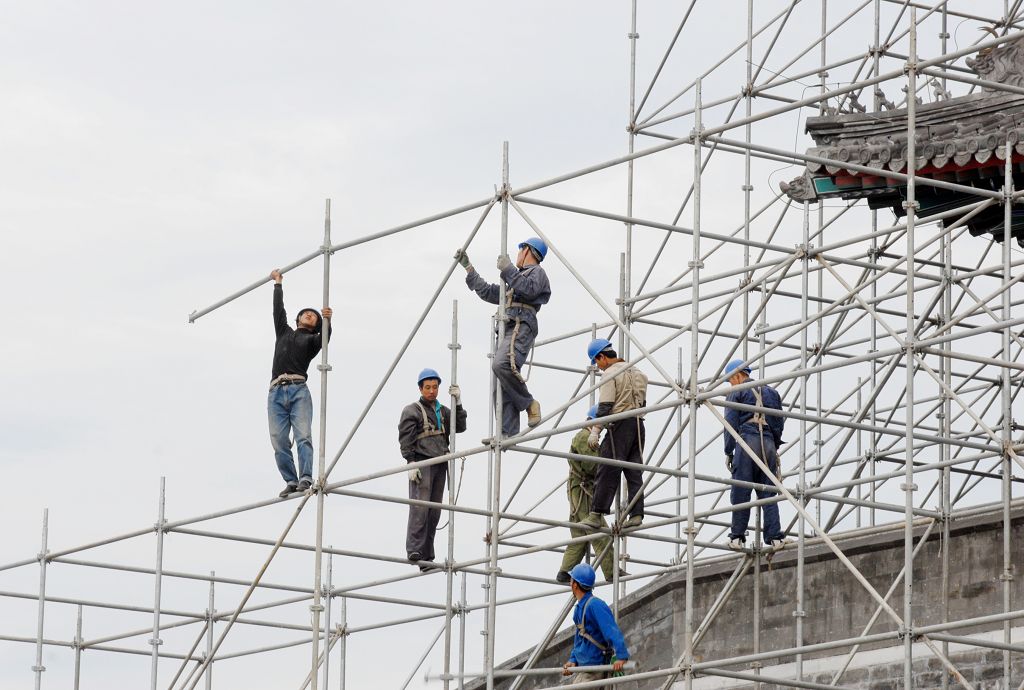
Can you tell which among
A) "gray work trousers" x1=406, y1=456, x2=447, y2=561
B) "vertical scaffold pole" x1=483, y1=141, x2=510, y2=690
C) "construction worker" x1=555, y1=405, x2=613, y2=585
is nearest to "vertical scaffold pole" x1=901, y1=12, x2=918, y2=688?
"vertical scaffold pole" x1=483, y1=141, x2=510, y2=690

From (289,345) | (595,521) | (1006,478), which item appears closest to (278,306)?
(289,345)

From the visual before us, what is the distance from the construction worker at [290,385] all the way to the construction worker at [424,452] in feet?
3.11

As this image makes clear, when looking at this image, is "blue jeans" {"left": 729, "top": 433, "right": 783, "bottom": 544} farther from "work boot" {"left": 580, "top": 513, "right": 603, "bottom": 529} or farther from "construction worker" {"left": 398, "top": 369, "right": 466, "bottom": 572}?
"construction worker" {"left": 398, "top": 369, "right": 466, "bottom": 572}

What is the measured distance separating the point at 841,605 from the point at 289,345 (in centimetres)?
564

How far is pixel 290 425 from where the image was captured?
23203 millimetres

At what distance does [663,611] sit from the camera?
2397cm

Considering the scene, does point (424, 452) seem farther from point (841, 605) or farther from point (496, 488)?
point (841, 605)

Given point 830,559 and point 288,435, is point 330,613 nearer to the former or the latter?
point 288,435

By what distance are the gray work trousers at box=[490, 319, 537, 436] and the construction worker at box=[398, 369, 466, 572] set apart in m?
1.06

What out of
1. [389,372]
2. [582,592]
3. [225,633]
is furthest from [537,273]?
[225,633]

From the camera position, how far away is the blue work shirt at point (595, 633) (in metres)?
20.4

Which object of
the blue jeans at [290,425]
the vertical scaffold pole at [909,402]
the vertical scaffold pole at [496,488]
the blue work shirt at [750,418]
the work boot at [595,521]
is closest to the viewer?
the vertical scaffold pole at [909,402]

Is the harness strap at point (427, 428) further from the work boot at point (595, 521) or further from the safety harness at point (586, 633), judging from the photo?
the safety harness at point (586, 633)

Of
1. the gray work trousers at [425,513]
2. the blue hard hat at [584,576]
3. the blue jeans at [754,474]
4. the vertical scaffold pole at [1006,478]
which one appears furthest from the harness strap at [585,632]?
the vertical scaffold pole at [1006,478]
